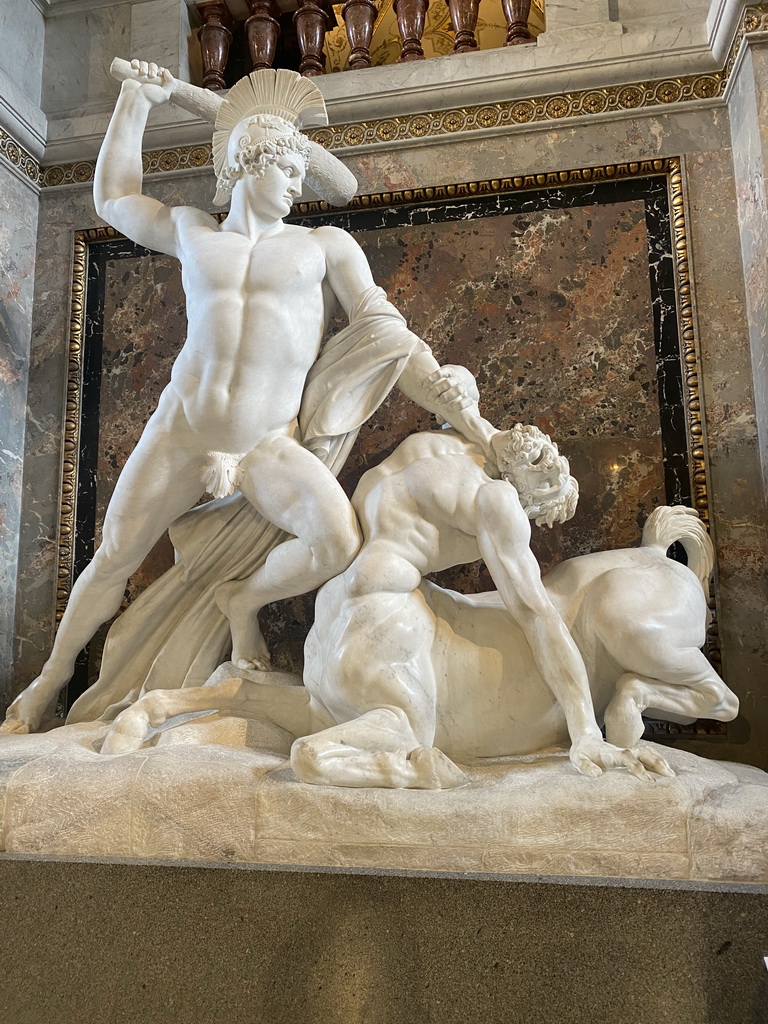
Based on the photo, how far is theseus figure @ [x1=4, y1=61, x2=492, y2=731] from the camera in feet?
12.1

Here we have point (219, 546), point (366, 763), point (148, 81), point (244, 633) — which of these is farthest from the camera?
point (148, 81)

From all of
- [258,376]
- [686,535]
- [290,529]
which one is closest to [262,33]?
[258,376]

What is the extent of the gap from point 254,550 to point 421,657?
41.0 inches

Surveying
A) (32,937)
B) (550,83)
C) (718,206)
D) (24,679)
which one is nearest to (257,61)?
(550,83)

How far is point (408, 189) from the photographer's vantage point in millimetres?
5082

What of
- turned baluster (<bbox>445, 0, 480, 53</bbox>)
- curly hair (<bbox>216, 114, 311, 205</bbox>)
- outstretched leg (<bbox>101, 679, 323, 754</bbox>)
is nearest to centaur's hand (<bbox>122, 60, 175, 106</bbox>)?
curly hair (<bbox>216, 114, 311, 205</bbox>)

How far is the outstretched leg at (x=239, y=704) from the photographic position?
11.3 ft

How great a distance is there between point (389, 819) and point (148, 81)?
133 inches

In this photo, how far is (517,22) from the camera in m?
5.20

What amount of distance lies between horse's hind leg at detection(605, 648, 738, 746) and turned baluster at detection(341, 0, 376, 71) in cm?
392

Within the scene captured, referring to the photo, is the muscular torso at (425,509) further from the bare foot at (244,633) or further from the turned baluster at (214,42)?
the turned baluster at (214,42)

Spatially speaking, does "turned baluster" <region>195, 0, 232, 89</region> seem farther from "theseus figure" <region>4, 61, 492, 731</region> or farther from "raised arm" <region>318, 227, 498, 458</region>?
"raised arm" <region>318, 227, 498, 458</region>

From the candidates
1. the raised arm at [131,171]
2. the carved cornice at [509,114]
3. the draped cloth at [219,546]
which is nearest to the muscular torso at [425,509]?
the draped cloth at [219,546]

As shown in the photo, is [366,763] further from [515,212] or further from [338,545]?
[515,212]
